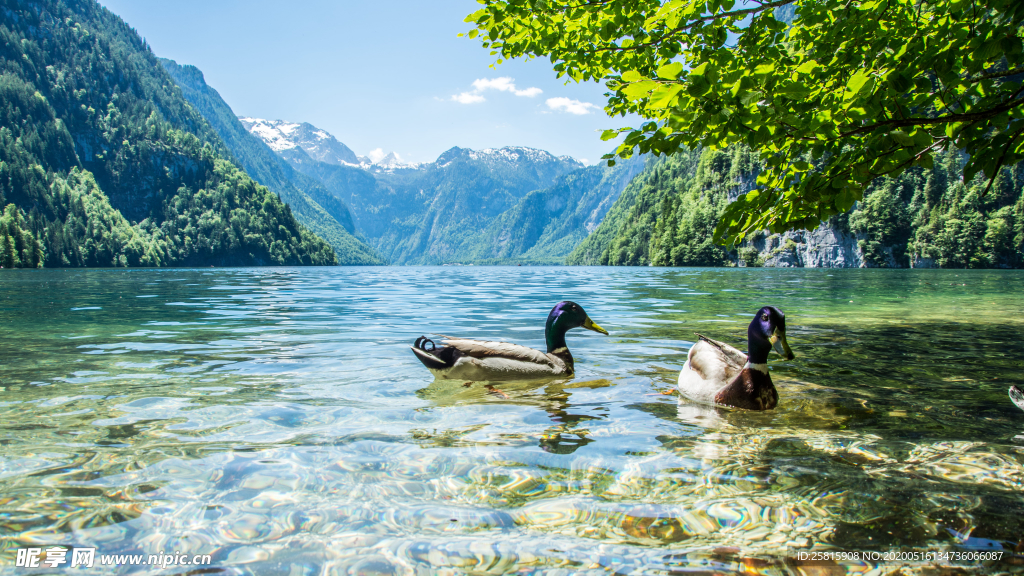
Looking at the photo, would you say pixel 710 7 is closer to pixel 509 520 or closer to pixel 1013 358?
pixel 509 520

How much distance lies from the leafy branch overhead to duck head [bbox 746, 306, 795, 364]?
155 centimetres

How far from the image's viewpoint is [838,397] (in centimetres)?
860

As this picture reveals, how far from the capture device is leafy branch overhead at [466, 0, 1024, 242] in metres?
5.52

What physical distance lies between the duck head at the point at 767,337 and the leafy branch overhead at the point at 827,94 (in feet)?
5.09

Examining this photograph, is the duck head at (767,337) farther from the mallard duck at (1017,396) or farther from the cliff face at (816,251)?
the cliff face at (816,251)

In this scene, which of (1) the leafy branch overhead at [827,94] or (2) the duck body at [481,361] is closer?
(1) the leafy branch overhead at [827,94]

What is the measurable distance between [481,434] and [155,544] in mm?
3473

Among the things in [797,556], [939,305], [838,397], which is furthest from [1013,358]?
[939,305]

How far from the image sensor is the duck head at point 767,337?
24.0 ft

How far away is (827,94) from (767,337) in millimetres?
3293

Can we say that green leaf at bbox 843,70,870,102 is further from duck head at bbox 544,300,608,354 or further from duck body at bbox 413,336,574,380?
duck body at bbox 413,336,574,380

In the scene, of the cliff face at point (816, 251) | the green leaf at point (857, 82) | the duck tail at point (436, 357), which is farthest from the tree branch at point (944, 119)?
the cliff face at point (816, 251)

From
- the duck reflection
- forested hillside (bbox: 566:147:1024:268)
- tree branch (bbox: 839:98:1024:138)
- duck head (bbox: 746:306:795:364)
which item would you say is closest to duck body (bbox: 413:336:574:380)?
the duck reflection

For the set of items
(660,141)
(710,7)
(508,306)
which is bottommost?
(508,306)
